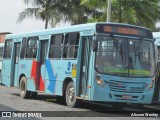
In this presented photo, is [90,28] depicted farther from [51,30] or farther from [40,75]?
[40,75]

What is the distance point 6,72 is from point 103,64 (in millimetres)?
8596

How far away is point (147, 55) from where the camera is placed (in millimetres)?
14602

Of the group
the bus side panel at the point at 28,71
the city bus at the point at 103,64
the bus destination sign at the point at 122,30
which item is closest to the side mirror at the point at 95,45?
the city bus at the point at 103,64

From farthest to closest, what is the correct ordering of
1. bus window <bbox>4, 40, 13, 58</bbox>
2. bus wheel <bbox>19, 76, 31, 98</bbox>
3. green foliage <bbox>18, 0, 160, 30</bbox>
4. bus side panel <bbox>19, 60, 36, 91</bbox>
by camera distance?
green foliage <bbox>18, 0, 160, 30</bbox>
bus window <bbox>4, 40, 13, 58</bbox>
bus wheel <bbox>19, 76, 31, 98</bbox>
bus side panel <bbox>19, 60, 36, 91</bbox>

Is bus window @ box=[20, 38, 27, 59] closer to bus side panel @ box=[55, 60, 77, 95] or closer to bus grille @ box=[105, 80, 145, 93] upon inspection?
bus side panel @ box=[55, 60, 77, 95]

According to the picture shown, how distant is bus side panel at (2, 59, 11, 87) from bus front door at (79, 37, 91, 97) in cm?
697

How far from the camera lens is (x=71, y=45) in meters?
15.6

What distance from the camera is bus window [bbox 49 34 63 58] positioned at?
1639 centimetres

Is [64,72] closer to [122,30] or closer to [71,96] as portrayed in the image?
[71,96]

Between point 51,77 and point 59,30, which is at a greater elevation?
point 59,30

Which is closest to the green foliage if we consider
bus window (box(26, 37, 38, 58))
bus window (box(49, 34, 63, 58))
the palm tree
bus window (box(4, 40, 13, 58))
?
the palm tree

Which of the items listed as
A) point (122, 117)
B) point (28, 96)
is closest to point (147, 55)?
point (122, 117)

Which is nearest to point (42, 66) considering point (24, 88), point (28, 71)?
point (28, 71)

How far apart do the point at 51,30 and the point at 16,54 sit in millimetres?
4054
